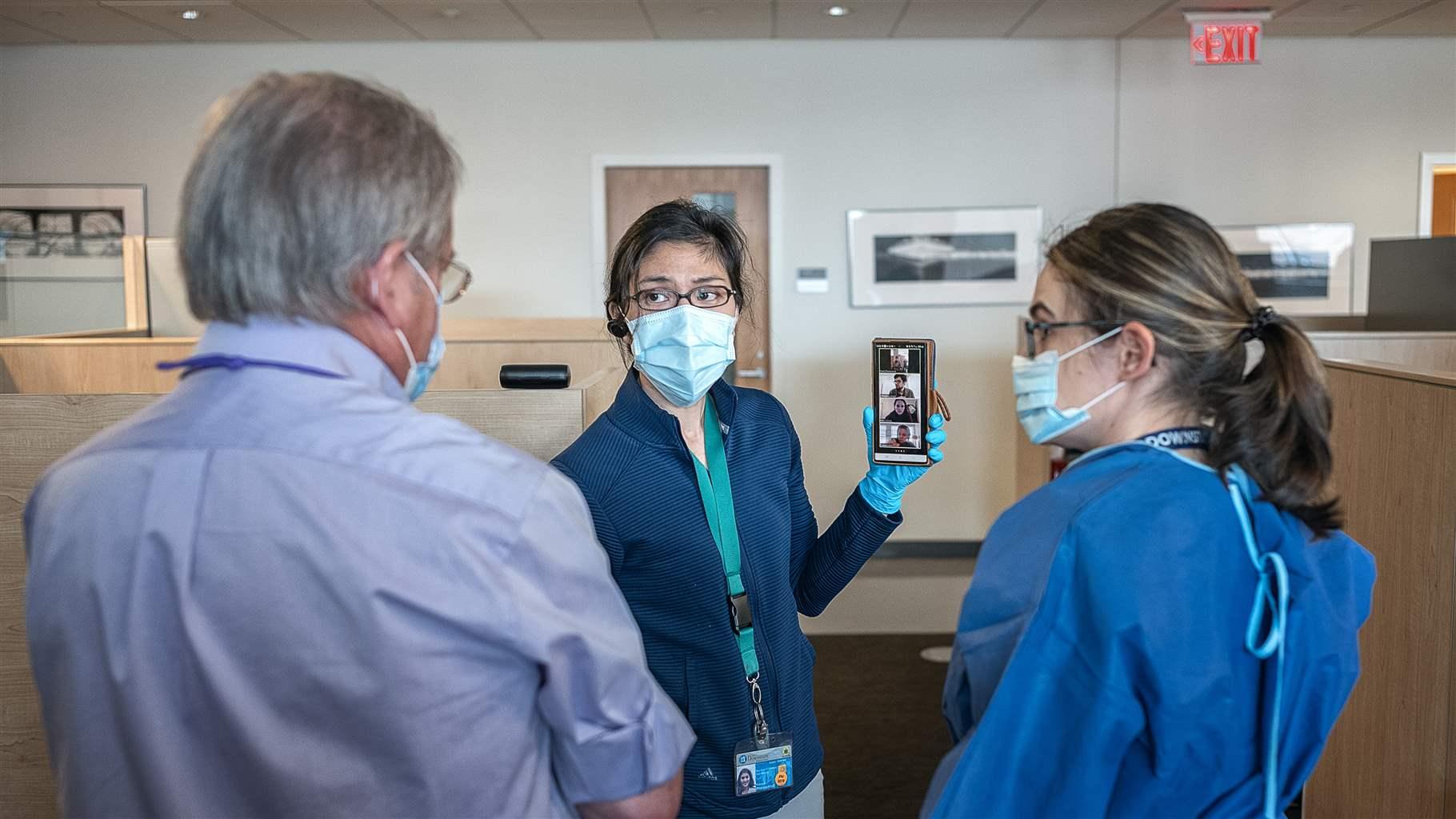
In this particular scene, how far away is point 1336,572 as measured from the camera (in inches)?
43.8

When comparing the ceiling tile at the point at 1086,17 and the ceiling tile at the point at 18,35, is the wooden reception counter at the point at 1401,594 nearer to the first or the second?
the ceiling tile at the point at 1086,17

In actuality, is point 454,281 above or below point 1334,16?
below

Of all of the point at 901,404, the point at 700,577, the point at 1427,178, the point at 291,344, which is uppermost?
the point at 1427,178

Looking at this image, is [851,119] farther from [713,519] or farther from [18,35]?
[713,519]

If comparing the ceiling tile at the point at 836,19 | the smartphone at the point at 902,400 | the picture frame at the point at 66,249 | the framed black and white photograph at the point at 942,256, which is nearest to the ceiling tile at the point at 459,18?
the ceiling tile at the point at 836,19

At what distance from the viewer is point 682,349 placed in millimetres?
1590

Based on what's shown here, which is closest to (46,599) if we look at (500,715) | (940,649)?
(500,715)

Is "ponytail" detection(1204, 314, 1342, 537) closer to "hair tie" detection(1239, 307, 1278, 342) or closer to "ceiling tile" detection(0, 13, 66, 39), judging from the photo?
"hair tie" detection(1239, 307, 1278, 342)

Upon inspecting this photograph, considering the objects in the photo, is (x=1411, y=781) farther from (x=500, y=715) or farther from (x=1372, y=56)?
(x=1372, y=56)

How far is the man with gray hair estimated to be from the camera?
0.80 metres

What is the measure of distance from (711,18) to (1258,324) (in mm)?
4687

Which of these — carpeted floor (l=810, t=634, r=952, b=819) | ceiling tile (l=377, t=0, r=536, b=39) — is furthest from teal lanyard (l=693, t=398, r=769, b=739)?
ceiling tile (l=377, t=0, r=536, b=39)

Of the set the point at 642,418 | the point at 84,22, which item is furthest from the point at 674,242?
the point at 84,22

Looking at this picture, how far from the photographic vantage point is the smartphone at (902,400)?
1607 millimetres
